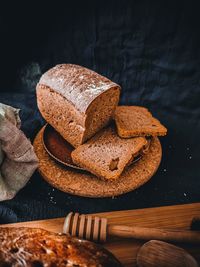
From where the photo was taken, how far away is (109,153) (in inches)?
94.3

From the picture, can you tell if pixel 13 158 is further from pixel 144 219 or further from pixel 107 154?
pixel 144 219

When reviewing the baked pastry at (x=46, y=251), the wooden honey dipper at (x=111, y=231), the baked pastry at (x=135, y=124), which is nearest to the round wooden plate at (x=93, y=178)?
the baked pastry at (x=135, y=124)

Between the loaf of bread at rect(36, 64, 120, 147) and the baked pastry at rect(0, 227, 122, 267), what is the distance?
3.04ft

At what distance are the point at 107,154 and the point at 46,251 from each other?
93 cm

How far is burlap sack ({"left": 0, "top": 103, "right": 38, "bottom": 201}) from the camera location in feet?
6.95

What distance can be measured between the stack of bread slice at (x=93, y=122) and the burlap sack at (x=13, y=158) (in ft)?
0.97

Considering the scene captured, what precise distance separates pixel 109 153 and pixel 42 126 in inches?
28.0

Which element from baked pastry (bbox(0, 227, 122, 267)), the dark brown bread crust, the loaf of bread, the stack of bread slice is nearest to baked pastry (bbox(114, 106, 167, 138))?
the stack of bread slice

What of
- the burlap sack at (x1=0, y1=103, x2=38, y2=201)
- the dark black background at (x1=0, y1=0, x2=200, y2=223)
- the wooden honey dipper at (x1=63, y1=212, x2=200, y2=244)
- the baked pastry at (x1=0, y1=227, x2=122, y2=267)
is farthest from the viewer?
the dark black background at (x1=0, y1=0, x2=200, y2=223)

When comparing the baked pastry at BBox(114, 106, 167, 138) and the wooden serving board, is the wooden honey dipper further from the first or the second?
the baked pastry at BBox(114, 106, 167, 138)

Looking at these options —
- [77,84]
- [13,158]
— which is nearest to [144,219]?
[13,158]

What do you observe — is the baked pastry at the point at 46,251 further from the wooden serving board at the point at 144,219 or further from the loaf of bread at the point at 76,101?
the loaf of bread at the point at 76,101

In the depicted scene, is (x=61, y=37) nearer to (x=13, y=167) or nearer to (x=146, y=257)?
(x=13, y=167)

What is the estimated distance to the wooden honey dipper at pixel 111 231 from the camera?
1900mm
